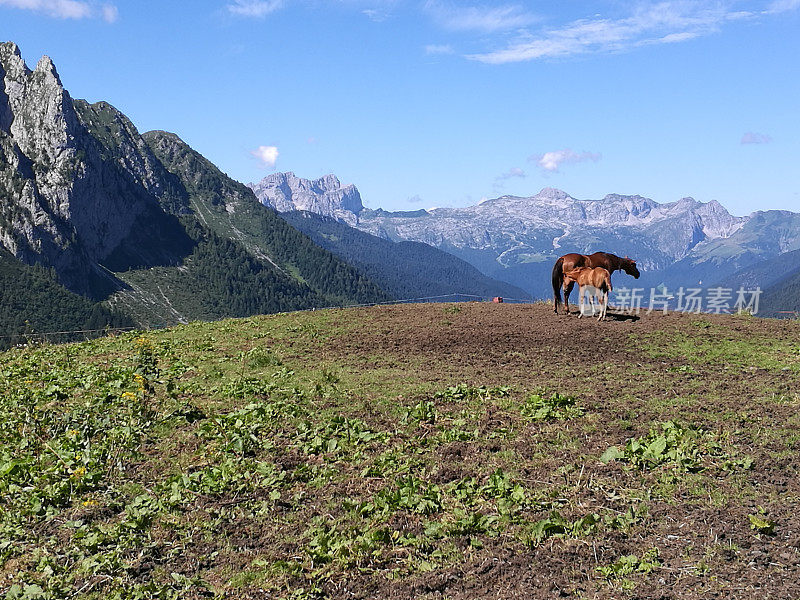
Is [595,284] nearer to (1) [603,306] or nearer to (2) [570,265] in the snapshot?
(1) [603,306]

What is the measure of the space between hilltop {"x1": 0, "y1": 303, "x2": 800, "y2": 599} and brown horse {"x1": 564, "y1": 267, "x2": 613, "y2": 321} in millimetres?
7086

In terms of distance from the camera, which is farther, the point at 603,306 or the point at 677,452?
the point at 603,306

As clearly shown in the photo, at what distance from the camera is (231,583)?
955 cm

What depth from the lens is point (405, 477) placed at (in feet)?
40.9

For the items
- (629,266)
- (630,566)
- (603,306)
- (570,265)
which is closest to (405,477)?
(630,566)

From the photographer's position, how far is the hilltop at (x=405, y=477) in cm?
954

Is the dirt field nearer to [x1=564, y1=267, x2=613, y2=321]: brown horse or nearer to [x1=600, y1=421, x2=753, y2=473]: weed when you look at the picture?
[x1=600, y1=421, x2=753, y2=473]: weed

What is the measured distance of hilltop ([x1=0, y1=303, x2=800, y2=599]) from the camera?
9539mm

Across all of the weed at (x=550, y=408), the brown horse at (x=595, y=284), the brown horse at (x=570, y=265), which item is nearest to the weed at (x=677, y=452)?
the weed at (x=550, y=408)

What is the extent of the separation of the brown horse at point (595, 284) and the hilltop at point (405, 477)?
7086mm

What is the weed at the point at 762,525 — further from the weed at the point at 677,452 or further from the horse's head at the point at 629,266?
the horse's head at the point at 629,266

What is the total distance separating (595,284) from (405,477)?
1914cm

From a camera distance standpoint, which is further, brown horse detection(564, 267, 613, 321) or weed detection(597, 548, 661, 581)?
brown horse detection(564, 267, 613, 321)

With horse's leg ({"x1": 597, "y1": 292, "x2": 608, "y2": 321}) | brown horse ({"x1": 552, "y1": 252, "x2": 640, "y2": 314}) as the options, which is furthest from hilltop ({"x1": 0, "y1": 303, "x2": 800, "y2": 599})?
brown horse ({"x1": 552, "y1": 252, "x2": 640, "y2": 314})
